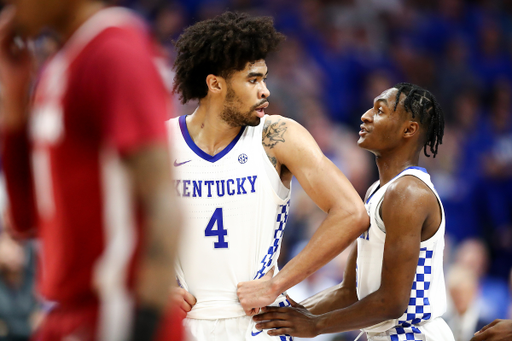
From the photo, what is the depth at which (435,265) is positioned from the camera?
136 inches

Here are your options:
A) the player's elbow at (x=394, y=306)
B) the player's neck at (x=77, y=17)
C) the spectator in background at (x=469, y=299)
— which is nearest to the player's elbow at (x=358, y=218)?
the player's elbow at (x=394, y=306)

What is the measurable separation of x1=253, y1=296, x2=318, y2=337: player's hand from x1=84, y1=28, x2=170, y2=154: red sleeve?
1978 millimetres

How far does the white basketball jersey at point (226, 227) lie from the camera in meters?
3.40

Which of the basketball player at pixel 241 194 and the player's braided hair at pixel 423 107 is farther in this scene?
the player's braided hair at pixel 423 107

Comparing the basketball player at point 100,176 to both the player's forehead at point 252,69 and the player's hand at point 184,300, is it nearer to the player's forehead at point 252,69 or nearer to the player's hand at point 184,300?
the player's hand at point 184,300

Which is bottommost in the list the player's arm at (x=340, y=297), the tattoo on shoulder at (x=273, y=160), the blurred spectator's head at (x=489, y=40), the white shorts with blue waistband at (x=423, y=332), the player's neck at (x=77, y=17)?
the white shorts with blue waistband at (x=423, y=332)

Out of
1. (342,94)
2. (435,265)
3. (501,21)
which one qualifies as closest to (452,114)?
(342,94)

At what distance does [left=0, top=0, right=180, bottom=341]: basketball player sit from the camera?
1604 mm

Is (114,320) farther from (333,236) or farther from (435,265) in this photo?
(435,265)

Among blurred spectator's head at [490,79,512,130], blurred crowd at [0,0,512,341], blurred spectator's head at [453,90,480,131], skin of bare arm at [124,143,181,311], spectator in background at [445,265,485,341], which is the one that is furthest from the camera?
blurred spectator's head at [453,90,480,131]

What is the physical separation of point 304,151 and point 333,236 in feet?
1.73

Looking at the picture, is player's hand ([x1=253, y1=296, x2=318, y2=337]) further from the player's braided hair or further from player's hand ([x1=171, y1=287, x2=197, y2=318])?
the player's braided hair

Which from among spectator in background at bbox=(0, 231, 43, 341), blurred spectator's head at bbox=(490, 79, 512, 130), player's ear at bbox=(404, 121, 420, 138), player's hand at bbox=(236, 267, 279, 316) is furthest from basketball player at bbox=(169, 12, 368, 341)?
blurred spectator's head at bbox=(490, 79, 512, 130)

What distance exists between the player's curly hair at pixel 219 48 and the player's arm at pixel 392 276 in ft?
3.88
